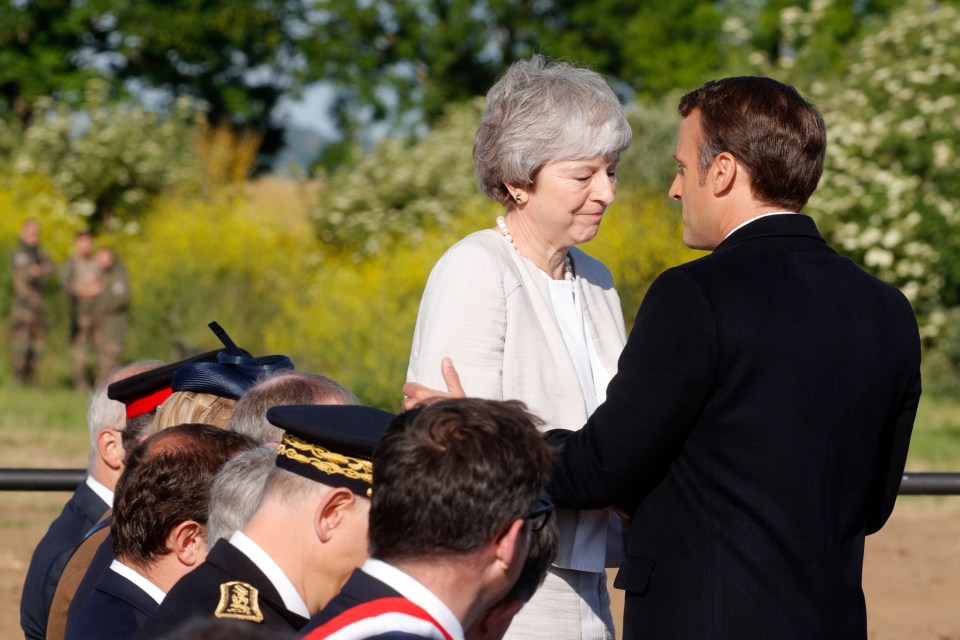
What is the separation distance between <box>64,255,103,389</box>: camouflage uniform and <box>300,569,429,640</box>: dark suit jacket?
52.1ft

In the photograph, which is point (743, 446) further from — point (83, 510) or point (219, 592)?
point (83, 510)

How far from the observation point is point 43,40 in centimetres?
3241

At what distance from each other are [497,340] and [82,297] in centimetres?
1532

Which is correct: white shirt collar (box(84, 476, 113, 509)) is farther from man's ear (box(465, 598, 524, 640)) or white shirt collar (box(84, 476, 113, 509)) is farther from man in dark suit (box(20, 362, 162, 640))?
man's ear (box(465, 598, 524, 640))

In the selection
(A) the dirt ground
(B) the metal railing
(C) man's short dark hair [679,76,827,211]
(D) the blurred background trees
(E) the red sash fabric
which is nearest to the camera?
(E) the red sash fabric

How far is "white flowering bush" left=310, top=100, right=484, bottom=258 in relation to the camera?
22359 millimetres

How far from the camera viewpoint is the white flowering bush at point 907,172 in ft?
52.0

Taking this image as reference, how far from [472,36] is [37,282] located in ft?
66.2

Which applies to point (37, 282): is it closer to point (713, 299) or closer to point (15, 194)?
point (15, 194)

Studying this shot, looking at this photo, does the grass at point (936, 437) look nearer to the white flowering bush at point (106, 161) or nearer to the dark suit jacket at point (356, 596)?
the dark suit jacket at point (356, 596)

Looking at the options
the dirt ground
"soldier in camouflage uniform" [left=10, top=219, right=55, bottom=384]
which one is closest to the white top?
the dirt ground

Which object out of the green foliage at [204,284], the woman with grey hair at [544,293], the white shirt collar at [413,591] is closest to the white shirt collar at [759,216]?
the woman with grey hair at [544,293]

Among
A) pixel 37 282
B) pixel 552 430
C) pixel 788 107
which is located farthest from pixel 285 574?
pixel 37 282

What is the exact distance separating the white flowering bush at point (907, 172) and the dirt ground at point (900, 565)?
19.3 feet
